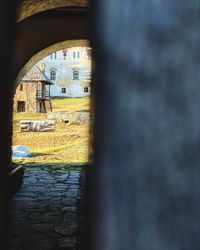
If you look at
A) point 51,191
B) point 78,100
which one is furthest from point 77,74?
point 51,191

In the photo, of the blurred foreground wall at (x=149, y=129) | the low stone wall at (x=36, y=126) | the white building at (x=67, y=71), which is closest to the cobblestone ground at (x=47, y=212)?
the blurred foreground wall at (x=149, y=129)

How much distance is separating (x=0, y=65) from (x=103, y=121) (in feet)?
1.50

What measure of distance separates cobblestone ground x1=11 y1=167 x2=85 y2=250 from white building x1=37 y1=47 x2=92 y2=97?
4546 centimetres

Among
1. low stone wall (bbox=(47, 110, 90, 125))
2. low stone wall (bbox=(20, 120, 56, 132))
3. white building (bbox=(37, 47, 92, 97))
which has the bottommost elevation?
low stone wall (bbox=(20, 120, 56, 132))

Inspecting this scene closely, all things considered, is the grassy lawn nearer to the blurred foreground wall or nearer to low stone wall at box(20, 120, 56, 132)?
low stone wall at box(20, 120, 56, 132)

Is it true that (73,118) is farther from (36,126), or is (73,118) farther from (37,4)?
(37,4)

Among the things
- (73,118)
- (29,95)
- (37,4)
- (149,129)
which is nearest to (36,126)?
(73,118)

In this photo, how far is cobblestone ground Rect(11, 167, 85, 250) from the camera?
3.88 m

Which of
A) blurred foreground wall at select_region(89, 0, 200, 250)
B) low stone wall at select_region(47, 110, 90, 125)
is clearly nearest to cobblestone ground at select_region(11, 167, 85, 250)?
blurred foreground wall at select_region(89, 0, 200, 250)

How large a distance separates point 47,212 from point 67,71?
163ft

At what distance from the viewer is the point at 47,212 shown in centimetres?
507

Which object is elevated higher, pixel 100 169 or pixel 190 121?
pixel 190 121

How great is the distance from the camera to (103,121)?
1.40 metres

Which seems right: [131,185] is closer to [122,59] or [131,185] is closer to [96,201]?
[96,201]
